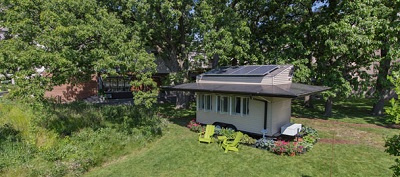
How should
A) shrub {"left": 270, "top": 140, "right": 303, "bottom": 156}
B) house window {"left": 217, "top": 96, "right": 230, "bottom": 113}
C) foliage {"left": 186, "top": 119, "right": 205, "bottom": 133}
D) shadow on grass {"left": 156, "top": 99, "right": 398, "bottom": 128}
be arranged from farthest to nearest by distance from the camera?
shadow on grass {"left": 156, "top": 99, "right": 398, "bottom": 128} < foliage {"left": 186, "top": 119, "right": 205, "bottom": 133} < house window {"left": 217, "top": 96, "right": 230, "bottom": 113} < shrub {"left": 270, "top": 140, "right": 303, "bottom": 156}

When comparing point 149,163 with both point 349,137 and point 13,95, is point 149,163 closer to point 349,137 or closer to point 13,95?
point 13,95

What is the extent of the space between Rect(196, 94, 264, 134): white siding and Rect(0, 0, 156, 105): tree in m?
3.80

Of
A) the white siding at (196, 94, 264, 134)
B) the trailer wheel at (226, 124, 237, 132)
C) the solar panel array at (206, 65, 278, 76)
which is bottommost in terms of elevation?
the trailer wheel at (226, 124, 237, 132)

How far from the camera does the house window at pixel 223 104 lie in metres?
13.0

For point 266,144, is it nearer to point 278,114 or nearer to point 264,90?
point 278,114

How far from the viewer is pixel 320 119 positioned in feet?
56.5

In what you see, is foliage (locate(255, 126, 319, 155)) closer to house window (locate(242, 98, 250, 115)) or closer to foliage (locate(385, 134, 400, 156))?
house window (locate(242, 98, 250, 115))

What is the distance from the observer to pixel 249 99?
1214 cm

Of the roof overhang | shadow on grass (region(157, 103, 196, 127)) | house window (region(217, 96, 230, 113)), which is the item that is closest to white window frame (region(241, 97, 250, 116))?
the roof overhang

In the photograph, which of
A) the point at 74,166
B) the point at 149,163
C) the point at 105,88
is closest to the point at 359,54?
the point at 149,163

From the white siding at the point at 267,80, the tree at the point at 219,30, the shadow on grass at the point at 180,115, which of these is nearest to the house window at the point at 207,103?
the shadow on grass at the point at 180,115

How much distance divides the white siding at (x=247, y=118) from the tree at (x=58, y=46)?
12.5 feet

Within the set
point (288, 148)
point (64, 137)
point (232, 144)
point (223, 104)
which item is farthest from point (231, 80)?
point (64, 137)

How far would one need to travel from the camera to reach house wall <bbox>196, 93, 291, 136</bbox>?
11.6 meters
